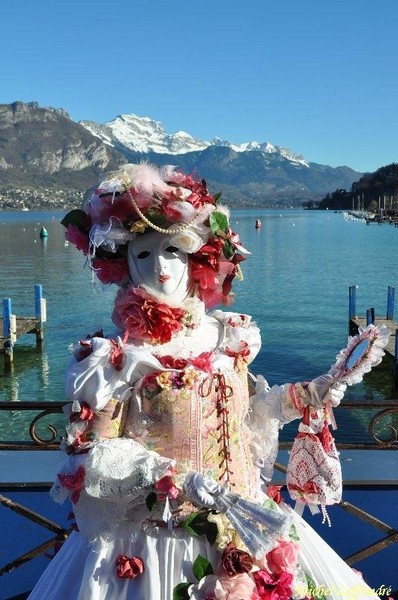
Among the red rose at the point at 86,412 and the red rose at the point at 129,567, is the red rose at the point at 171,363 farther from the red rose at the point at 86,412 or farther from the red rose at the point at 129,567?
the red rose at the point at 129,567

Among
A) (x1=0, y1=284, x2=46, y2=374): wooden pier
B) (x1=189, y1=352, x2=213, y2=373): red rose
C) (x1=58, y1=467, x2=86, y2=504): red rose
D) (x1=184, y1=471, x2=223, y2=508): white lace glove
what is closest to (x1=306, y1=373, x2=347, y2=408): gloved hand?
(x1=189, y1=352, x2=213, y2=373): red rose

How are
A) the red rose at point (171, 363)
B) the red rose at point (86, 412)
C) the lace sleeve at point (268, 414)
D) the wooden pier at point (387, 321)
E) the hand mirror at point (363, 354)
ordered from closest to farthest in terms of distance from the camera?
the red rose at point (86, 412)
the red rose at point (171, 363)
the hand mirror at point (363, 354)
the lace sleeve at point (268, 414)
the wooden pier at point (387, 321)

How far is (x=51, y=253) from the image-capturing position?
54719 millimetres

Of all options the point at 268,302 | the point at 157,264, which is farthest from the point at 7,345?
the point at 157,264

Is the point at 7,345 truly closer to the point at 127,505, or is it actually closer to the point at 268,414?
the point at 268,414

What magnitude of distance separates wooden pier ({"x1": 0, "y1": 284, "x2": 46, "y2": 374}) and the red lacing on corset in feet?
58.5

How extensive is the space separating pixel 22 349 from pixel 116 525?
20.3 m

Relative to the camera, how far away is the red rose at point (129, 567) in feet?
6.79

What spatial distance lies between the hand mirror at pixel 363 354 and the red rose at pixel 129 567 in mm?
991

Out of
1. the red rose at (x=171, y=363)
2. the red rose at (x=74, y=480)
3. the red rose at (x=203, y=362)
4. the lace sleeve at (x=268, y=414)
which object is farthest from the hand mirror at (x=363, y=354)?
the red rose at (x=74, y=480)

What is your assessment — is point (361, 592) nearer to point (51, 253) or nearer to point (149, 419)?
point (149, 419)

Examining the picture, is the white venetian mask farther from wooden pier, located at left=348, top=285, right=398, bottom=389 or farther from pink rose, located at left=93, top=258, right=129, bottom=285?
wooden pier, located at left=348, top=285, right=398, bottom=389

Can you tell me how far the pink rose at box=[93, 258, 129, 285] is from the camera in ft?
8.09

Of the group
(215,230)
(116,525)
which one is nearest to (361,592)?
(116,525)
